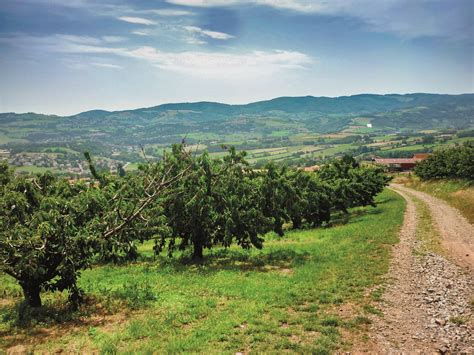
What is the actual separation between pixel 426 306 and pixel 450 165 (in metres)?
67.9

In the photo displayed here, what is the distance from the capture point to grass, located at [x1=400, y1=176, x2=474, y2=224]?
44.4 metres

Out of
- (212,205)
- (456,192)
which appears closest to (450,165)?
(456,192)

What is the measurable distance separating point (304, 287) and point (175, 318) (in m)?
7.25

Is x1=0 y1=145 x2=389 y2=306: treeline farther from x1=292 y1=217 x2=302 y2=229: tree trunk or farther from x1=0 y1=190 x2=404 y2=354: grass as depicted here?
x1=0 y1=190 x2=404 y2=354: grass

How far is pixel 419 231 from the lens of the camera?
107ft

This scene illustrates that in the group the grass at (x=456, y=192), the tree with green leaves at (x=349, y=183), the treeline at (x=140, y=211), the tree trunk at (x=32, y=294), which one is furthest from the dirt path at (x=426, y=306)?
the tree with green leaves at (x=349, y=183)

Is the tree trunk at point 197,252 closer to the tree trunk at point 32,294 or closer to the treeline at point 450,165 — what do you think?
the tree trunk at point 32,294

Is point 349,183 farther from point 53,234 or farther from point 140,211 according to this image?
point 53,234

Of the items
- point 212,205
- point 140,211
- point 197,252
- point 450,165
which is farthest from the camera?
point 450,165

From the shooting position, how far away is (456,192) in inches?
2372

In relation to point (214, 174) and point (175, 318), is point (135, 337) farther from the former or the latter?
point (214, 174)

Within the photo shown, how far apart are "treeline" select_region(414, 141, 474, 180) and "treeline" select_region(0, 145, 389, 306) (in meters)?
30.0

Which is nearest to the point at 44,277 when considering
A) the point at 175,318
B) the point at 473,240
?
the point at 175,318

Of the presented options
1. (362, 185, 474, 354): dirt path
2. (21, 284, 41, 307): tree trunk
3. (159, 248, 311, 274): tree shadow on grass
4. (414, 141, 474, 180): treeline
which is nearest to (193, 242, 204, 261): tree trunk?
(159, 248, 311, 274): tree shadow on grass
